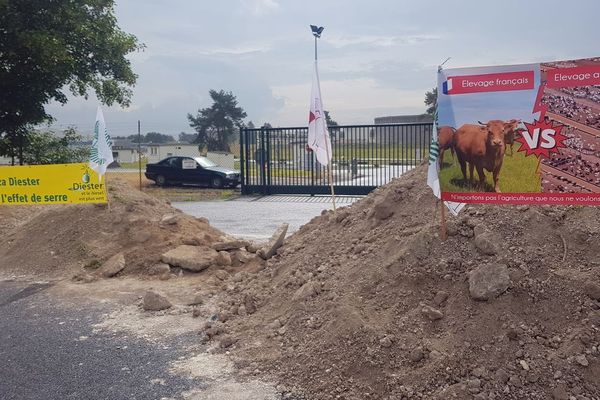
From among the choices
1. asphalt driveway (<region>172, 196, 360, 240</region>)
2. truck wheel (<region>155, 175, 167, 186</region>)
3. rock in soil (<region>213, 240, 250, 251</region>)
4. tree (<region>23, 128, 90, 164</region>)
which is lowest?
asphalt driveway (<region>172, 196, 360, 240</region>)

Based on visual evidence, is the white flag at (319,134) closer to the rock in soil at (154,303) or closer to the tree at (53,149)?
the rock in soil at (154,303)

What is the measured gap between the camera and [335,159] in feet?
67.4

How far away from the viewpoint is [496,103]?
5.00 metres

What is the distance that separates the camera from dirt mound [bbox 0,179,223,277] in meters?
8.84

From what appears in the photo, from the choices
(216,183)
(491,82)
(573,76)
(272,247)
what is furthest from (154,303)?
(216,183)

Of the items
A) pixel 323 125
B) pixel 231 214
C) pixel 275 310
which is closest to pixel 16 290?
pixel 275 310

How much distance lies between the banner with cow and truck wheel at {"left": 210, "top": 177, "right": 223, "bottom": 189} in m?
18.8

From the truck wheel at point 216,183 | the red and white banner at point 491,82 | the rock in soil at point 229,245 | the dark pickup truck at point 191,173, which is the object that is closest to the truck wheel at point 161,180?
the dark pickup truck at point 191,173

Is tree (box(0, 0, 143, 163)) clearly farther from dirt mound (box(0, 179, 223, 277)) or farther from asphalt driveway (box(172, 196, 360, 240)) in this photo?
dirt mound (box(0, 179, 223, 277))

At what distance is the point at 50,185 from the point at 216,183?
1219 cm

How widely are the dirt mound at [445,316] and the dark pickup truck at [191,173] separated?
1761 centimetres

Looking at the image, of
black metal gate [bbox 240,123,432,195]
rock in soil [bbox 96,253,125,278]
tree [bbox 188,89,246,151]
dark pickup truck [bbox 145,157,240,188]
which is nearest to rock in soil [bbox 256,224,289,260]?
rock in soil [bbox 96,253,125,278]

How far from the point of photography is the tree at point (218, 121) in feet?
163

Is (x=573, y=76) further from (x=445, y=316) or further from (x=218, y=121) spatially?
(x=218, y=121)
